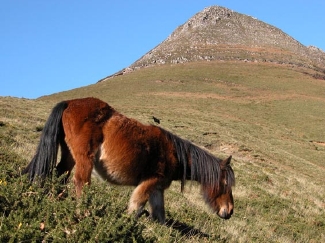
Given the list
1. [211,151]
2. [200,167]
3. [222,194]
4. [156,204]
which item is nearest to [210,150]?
[211,151]

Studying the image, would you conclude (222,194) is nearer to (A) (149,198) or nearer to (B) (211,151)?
(A) (149,198)

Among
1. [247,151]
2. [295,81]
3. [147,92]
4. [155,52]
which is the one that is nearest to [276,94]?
[295,81]

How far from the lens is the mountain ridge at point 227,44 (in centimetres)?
8406

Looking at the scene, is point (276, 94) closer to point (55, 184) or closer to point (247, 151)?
point (247, 151)

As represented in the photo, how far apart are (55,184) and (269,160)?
890 inches

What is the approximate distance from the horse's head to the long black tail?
237 cm

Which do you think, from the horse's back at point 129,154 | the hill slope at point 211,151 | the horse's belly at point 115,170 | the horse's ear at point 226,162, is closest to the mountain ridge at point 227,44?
the hill slope at point 211,151

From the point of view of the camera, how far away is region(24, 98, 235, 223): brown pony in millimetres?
5152

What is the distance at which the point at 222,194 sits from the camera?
20.4 ft

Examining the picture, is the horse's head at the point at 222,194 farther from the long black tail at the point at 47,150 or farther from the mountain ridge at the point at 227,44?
the mountain ridge at the point at 227,44

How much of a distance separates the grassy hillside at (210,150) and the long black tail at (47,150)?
260 mm

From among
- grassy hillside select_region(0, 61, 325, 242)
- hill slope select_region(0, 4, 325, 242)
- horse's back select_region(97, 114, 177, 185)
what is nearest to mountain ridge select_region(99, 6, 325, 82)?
hill slope select_region(0, 4, 325, 242)

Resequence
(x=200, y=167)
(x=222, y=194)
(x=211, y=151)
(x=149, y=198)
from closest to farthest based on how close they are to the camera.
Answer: (x=149, y=198), (x=200, y=167), (x=222, y=194), (x=211, y=151)

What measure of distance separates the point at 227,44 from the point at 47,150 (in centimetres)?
9056
